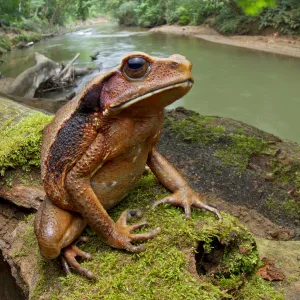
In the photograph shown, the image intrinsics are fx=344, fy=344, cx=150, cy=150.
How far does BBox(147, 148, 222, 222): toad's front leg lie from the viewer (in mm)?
2703

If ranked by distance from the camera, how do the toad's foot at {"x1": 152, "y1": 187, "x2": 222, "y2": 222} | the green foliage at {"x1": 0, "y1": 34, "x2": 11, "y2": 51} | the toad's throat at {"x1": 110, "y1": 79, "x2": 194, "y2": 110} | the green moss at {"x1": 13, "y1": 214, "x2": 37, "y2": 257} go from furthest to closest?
the green foliage at {"x1": 0, "y1": 34, "x2": 11, "y2": 51}
the green moss at {"x1": 13, "y1": 214, "x2": 37, "y2": 257}
the toad's foot at {"x1": 152, "y1": 187, "x2": 222, "y2": 222}
the toad's throat at {"x1": 110, "y1": 79, "x2": 194, "y2": 110}

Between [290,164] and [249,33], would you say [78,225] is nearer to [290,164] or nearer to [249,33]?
[290,164]

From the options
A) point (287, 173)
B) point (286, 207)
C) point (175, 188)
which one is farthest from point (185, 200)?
point (287, 173)

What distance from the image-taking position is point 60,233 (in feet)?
7.88

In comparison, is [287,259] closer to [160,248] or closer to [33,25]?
[160,248]

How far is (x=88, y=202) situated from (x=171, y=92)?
0.92 meters

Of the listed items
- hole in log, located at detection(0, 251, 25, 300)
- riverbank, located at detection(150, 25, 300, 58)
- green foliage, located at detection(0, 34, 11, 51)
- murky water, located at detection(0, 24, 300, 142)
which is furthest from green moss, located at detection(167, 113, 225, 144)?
green foliage, located at detection(0, 34, 11, 51)

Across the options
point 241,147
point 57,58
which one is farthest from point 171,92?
point 57,58

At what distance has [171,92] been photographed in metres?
2.09

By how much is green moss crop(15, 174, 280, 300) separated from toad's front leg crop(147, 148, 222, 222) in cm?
5

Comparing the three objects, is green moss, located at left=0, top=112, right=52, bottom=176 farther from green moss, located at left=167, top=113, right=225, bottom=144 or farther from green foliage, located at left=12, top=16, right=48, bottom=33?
green foliage, located at left=12, top=16, right=48, bottom=33

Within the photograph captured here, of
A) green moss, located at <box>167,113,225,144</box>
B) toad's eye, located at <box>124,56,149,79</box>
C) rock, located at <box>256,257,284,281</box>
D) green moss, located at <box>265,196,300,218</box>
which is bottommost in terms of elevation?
green moss, located at <box>265,196,300,218</box>

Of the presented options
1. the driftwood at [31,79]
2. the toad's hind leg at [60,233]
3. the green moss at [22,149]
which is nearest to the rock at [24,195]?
the green moss at [22,149]

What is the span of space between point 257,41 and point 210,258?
75.9 ft
